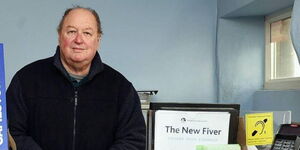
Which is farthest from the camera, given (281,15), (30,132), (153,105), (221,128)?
(281,15)

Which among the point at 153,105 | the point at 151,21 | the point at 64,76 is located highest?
the point at 151,21

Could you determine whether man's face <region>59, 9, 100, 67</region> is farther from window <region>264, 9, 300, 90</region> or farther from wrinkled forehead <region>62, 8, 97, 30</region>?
window <region>264, 9, 300, 90</region>

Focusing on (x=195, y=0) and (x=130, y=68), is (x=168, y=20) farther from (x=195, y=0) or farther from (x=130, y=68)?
(x=130, y=68)

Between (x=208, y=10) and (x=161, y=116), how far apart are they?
238 centimetres

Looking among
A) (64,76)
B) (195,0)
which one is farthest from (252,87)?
(64,76)

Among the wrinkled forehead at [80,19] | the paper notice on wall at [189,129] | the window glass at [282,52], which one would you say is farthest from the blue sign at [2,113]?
the window glass at [282,52]

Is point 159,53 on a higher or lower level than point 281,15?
lower

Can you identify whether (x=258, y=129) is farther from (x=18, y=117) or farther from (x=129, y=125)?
(x=18, y=117)

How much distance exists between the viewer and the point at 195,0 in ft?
11.7

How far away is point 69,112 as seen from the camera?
163cm

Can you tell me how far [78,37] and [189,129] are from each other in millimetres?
621

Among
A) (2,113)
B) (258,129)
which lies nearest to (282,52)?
(258,129)

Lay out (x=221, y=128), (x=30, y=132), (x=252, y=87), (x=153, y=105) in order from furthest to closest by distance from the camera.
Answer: (x=252, y=87), (x=30, y=132), (x=153, y=105), (x=221, y=128)

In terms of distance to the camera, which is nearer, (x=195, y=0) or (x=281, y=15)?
(x=281, y=15)
